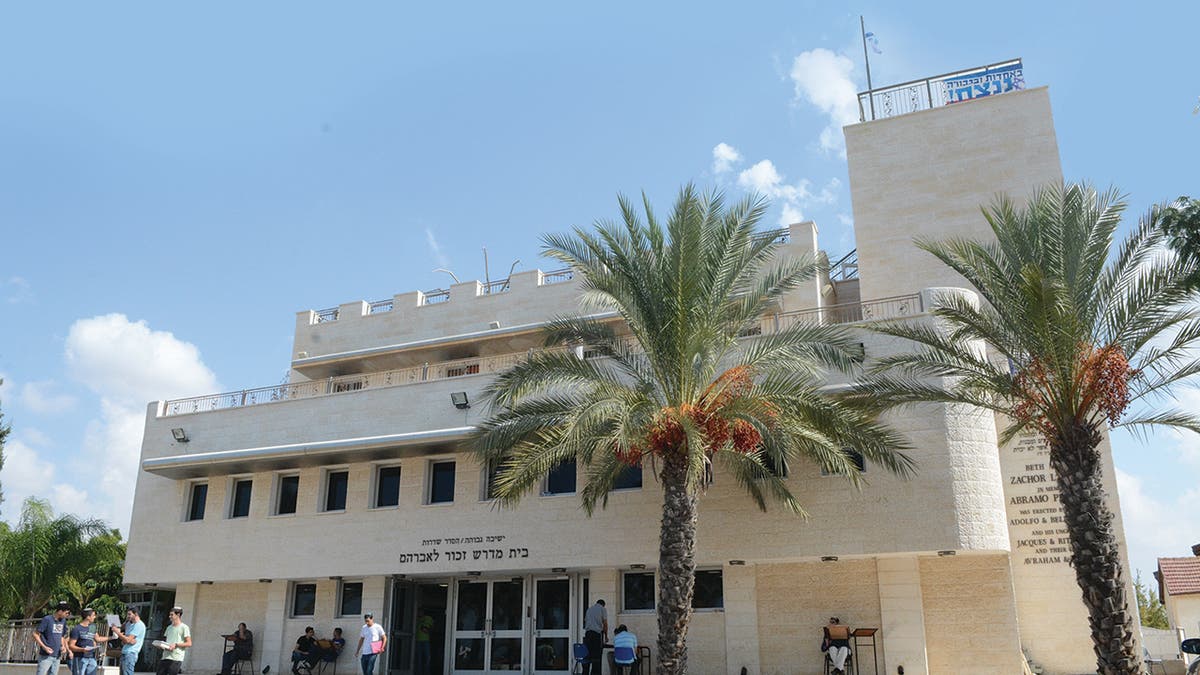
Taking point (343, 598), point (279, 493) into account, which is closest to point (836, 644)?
point (343, 598)

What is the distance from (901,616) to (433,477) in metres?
10.9

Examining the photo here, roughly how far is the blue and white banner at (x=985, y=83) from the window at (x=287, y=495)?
63.6 feet

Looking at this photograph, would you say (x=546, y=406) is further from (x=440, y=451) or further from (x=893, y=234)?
(x=893, y=234)

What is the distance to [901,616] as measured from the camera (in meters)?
18.2

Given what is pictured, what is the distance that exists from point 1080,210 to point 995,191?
29.1 ft

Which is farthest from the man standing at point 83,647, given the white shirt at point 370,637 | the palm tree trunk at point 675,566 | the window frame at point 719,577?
the window frame at point 719,577

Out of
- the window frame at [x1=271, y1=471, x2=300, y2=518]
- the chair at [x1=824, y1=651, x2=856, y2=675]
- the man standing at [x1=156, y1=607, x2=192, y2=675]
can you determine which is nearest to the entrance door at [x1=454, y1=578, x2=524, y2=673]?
the window frame at [x1=271, y1=471, x2=300, y2=518]

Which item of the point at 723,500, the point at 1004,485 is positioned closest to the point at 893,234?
the point at 1004,485

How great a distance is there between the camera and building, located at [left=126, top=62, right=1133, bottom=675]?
18031 mm

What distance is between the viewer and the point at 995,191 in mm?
22828

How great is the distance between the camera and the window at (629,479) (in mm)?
20130

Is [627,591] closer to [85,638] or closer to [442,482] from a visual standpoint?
[442,482]

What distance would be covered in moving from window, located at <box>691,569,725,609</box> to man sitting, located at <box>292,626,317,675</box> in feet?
28.8

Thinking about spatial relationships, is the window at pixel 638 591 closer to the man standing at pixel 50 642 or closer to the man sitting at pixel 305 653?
the man sitting at pixel 305 653
